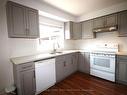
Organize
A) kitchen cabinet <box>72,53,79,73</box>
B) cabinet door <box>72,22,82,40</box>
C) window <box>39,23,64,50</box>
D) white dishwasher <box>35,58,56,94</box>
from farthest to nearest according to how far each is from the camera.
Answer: cabinet door <box>72,22,82,40</box> → kitchen cabinet <box>72,53,79,73</box> → window <box>39,23,64,50</box> → white dishwasher <box>35,58,56,94</box>

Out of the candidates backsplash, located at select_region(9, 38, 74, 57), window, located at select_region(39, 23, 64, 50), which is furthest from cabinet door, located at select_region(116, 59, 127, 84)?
backsplash, located at select_region(9, 38, 74, 57)

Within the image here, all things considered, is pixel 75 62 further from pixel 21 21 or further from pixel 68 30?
pixel 21 21

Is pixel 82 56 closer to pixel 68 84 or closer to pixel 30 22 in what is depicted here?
pixel 68 84

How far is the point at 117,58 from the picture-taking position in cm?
247

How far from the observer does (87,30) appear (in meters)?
3.59

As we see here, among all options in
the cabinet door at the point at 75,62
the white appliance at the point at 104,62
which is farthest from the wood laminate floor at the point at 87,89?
the cabinet door at the point at 75,62

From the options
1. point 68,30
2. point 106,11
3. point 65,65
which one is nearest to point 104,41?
point 106,11

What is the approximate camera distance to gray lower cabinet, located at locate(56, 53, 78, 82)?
2.66 m

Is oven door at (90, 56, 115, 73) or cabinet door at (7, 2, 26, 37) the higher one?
cabinet door at (7, 2, 26, 37)

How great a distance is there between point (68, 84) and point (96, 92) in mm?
853

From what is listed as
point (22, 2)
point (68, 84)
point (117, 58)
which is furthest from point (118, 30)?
point (22, 2)

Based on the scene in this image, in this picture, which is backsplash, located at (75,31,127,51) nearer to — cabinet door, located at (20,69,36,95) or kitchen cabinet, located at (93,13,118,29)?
kitchen cabinet, located at (93,13,118,29)

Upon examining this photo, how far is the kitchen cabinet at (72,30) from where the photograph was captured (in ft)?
12.1

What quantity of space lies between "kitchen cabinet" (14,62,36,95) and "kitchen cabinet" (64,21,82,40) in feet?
7.59
